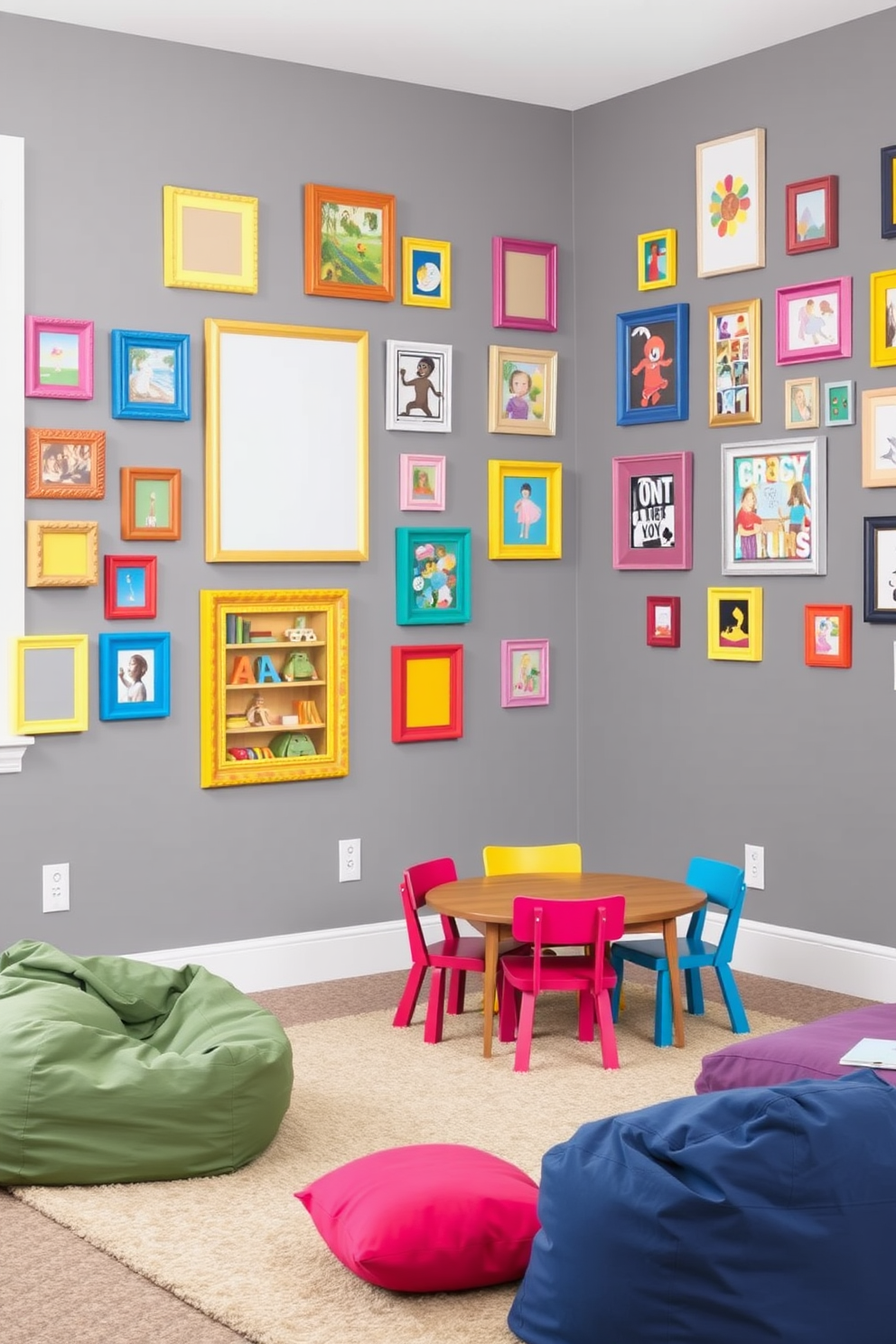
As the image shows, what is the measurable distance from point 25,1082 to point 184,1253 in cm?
54

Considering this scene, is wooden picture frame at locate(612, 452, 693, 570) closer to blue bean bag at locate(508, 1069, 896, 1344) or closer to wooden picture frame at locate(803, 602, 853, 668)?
wooden picture frame at locate(803, 602, 853, 668)

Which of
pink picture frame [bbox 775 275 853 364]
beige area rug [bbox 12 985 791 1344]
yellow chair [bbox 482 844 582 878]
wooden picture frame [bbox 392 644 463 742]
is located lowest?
beige area rug [bbox 12 985 791 1344]

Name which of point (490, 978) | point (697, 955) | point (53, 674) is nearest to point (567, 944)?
point (490, 978)

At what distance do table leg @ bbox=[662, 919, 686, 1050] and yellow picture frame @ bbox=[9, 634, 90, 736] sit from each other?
1947mm

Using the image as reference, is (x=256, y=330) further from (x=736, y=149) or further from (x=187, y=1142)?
(x=187, y=1142)

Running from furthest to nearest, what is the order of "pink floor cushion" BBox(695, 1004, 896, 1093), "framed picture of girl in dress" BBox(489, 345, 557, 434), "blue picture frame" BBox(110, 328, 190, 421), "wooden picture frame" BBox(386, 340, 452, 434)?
"framed picture of girl in dress" BBox(489, 345, 557, 434)
"wooden picture frame" BBox(386, 340, 452, 434)
"blue picture frame" BBox(110, 328, 190, 421)
"pink floor cushion" BBox(695, 1004, 896, 1093)

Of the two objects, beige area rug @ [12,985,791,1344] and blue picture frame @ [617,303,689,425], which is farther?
blue picture frame @ [617,303,689,425]

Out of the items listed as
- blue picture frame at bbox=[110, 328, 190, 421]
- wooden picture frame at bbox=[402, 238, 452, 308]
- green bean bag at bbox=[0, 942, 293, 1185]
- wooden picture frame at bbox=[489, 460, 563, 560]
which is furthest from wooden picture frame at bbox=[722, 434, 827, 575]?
green bean bag at bbox=[0, 942, 293, 1185]

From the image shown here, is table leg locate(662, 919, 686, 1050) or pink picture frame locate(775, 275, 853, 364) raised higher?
pink picture frame locate(775, 275, 853, 364)

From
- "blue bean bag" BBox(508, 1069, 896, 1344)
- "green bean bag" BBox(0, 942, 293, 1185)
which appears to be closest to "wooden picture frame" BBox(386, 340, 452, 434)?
"green bean bag" BBox(0, 942, 293, 1185)

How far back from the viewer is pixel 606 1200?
252 cm

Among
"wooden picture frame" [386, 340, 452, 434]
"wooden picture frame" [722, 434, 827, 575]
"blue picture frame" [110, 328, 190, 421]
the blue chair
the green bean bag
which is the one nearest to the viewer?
the green bean bag

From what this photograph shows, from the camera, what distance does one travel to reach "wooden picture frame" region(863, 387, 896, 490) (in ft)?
16.4

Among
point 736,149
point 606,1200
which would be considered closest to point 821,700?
point 736,149
